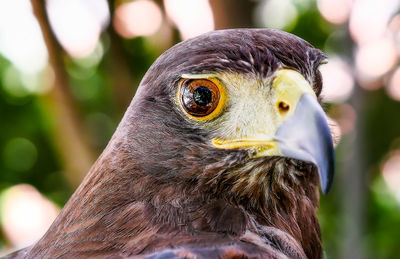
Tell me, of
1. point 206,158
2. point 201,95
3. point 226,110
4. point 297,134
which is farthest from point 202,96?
point 297,134

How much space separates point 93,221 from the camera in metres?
2.08

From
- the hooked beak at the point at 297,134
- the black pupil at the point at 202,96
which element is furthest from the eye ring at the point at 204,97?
the hooked beak at the point at 297,134

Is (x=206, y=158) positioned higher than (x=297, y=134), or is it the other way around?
(x=297, y=134)

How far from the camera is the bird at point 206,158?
1969 mm

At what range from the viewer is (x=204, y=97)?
2.06 m

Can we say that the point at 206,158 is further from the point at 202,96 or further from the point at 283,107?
the point at 283,107

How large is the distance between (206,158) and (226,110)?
0.20 m

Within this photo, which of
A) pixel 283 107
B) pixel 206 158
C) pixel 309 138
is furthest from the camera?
pixel 206 158

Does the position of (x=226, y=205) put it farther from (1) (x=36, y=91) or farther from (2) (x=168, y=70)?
(1) (x=36, y=91)

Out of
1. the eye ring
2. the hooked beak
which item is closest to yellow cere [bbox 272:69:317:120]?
the hooked beak

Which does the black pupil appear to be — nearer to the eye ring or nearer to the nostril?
the eye ring

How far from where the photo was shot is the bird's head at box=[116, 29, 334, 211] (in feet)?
6.62

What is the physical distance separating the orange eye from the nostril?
24 centimetres

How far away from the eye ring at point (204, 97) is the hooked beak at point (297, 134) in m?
0.11
